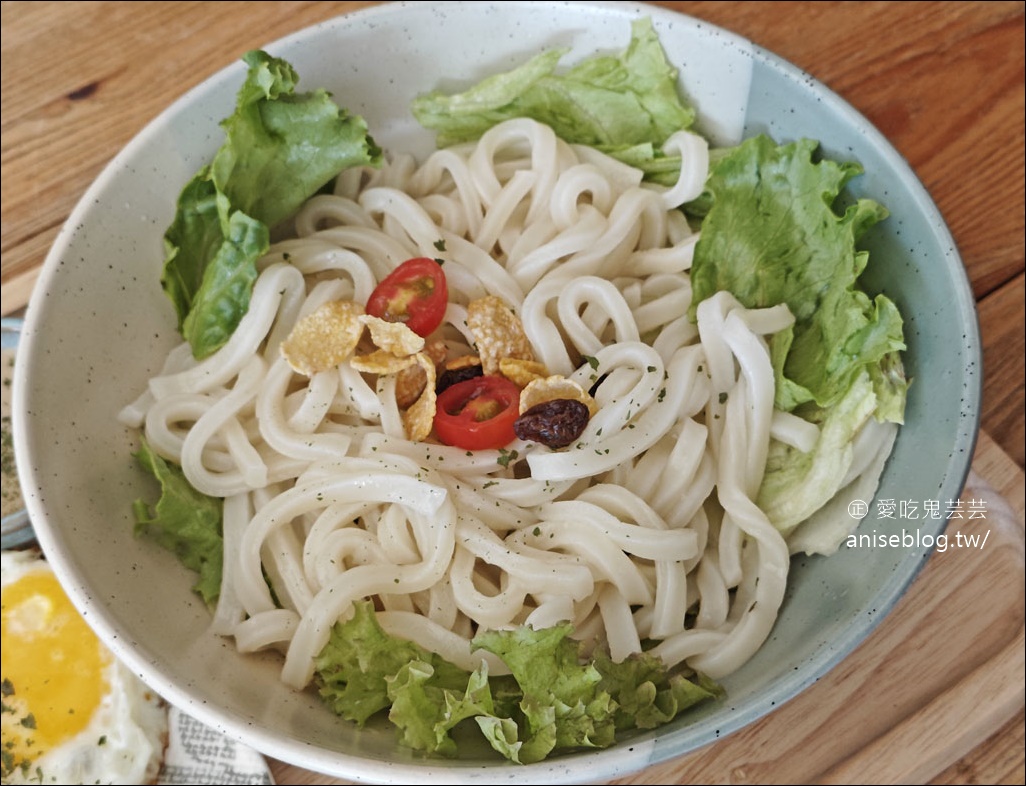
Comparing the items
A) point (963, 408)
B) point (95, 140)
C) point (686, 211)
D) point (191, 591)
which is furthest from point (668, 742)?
point (95, 140)

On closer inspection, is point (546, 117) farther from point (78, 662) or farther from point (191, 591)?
point (78, 662)

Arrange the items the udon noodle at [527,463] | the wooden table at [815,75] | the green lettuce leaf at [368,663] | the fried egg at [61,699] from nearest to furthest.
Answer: the green lettuce leaf at [368,663]
the udon noodle at [527,463]
the fried egg at [61,699]
the wooden table at [815,75]

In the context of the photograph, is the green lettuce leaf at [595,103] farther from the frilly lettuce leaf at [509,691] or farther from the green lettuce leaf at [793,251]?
the frilly lettuce leaf at [509,691]

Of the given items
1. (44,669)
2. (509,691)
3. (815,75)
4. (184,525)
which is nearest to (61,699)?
(44,669)

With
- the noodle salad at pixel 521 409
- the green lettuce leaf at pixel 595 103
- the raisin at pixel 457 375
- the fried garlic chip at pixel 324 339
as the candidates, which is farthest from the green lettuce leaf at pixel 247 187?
the raisin at pixel 457 375

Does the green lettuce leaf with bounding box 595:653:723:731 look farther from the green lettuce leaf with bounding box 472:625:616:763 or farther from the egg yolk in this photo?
the egg yolk

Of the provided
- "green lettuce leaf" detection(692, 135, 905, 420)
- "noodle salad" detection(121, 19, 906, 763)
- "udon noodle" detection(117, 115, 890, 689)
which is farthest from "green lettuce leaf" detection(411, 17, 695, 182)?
"green lettuce leaf" detection(692, 135, 905, 420)

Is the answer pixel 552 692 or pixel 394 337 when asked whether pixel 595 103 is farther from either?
pixel 552 692

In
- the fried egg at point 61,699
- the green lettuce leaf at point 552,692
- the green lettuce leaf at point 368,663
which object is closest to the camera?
the green lettuce leaf at point 552,692
